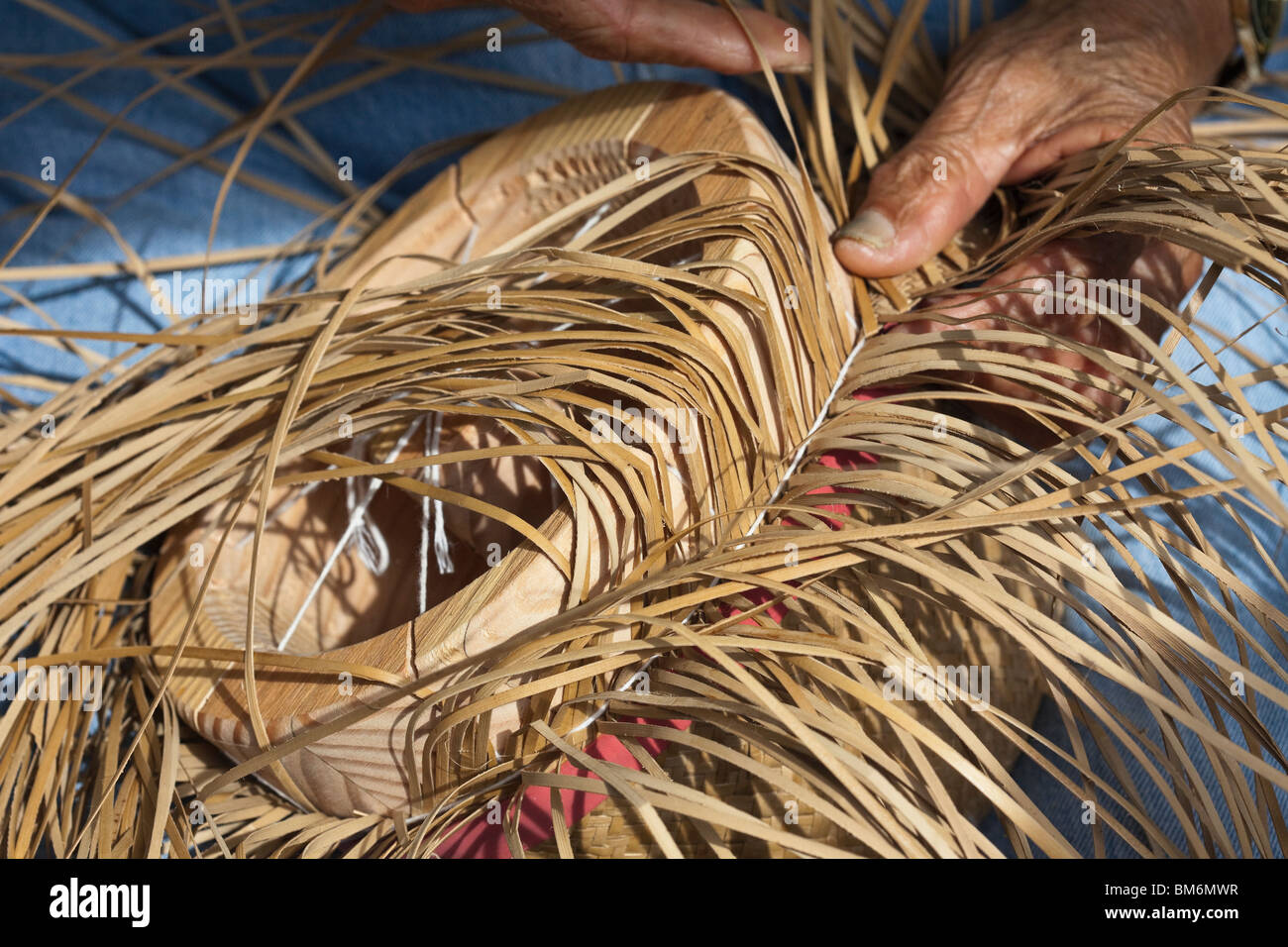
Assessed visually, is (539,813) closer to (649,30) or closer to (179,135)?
(649,30)

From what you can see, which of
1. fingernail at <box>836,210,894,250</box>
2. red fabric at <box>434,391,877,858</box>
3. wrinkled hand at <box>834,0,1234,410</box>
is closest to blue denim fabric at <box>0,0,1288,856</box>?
wrinkled hand at <box>834,0,1234,410</box>

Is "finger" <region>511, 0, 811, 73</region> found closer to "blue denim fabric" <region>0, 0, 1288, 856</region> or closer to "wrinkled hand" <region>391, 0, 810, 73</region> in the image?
"wrinkled hand" <region>391, 0, 810, 73</region>

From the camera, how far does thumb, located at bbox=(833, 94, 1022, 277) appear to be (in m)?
0.44

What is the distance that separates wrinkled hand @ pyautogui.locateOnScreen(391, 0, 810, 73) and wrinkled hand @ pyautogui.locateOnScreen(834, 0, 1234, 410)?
0.10 m

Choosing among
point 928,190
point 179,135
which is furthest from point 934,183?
point 179,135

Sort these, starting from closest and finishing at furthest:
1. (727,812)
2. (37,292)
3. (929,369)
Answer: (727,812), (929,369), (37,292)

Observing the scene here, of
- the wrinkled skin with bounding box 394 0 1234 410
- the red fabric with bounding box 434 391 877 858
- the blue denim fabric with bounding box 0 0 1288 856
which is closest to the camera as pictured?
the red fabric with bounding box 434 391 877 858

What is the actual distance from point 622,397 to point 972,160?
24cm

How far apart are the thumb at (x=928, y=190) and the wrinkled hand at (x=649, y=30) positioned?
10 centimetres

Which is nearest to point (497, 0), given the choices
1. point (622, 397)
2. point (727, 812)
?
point (622, 397)

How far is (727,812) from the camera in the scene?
276 mm

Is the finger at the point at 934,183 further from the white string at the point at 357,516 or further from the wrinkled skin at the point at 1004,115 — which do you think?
the white string at the point at 357,516

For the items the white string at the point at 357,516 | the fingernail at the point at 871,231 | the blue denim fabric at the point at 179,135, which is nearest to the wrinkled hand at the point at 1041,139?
the fingernail at the point at 871,231
